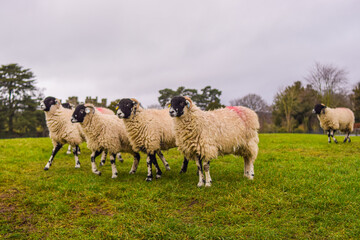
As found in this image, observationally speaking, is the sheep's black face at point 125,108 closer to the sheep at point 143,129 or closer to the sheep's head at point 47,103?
the sheep at point 143,129

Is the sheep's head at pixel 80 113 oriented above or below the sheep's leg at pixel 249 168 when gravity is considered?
above

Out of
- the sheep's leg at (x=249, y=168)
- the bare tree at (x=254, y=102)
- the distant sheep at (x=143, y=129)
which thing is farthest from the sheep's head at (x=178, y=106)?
the bare tree at (x=254, y=102)

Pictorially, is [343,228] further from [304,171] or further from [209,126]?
[304,171]

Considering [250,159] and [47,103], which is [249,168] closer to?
[250,159]

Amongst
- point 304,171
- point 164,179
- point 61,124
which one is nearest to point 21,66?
point 61,124

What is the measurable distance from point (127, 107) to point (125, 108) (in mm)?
73

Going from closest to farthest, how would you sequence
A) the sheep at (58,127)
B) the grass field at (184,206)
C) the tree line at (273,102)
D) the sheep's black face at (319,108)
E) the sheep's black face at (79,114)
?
the grass field at (184,206), the sheep's black face at (79,114), the sheep at (58,127), the sheep's black face at (319,108), the tree line at (273,102)

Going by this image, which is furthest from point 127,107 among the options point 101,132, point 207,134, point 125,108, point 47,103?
point 47,103

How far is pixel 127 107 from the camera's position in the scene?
23.3ft

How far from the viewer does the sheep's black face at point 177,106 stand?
616 cm

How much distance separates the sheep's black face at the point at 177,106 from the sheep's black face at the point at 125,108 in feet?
5.20

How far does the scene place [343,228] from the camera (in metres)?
3.77

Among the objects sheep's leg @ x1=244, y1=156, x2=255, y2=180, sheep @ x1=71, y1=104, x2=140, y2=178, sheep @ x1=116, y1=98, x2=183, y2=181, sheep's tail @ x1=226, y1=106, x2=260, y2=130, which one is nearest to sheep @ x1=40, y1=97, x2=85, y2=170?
sheep @ x1=71, y1=104, x2=140, y2=178

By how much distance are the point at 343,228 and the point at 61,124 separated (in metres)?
9.33
